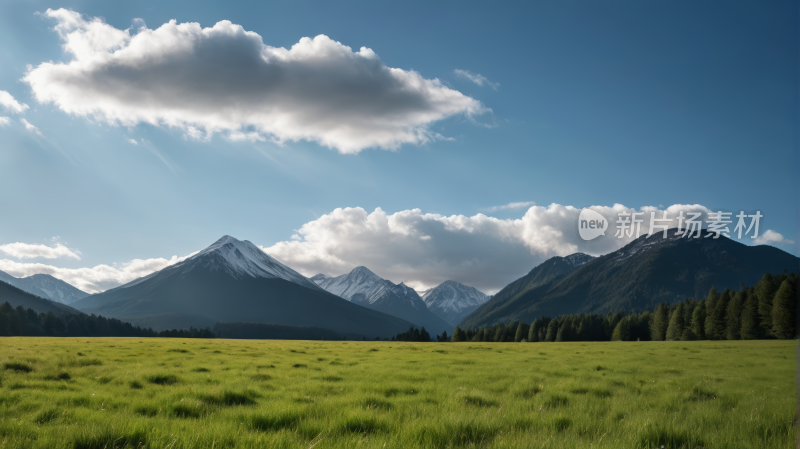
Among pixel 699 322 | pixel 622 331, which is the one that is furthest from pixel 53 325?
pixel 699 322

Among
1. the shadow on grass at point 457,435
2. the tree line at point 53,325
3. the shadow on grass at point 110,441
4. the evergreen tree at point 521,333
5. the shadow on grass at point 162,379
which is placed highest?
the shadow on grass at point 457,435

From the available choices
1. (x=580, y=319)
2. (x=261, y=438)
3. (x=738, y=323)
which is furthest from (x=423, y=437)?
(x=580, y=319)

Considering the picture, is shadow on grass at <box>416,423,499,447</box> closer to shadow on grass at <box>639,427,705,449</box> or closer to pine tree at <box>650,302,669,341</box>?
shadow on grass at <box>639,427,705,449</box>

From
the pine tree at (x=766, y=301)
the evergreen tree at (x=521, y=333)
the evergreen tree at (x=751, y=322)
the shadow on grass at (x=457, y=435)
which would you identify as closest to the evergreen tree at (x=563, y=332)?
the evergreen tree at (x=521, y=333)

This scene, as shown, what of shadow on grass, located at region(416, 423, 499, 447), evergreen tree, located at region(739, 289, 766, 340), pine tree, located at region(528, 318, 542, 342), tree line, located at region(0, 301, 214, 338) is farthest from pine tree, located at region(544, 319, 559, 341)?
tree line, located at region(0, 301, 214, 338)

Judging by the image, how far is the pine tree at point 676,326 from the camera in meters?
102

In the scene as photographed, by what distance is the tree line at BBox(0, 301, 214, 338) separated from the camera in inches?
5074

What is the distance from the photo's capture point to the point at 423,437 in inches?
252

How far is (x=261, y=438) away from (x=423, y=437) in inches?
101

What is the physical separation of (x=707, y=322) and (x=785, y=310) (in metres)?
24.0

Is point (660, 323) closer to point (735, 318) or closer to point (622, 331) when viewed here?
point (622, 331)

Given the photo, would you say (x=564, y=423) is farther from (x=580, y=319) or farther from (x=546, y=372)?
(x=580, y=319)

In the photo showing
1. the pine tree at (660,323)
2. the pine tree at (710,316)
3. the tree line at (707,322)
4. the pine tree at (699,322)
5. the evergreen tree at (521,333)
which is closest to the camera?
the tree line at (707,322)

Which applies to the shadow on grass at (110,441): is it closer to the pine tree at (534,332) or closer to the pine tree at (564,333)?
the pine tree at (564,333)
